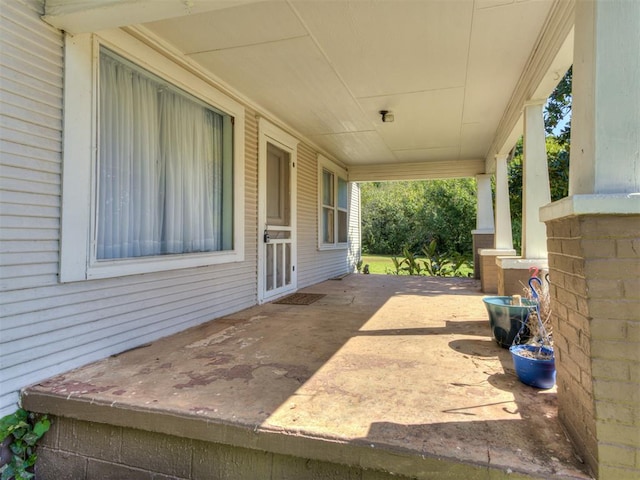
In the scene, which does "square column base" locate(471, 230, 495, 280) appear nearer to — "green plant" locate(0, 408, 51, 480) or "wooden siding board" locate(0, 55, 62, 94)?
"wooden siding board" locate(0, 55, 62, 94)

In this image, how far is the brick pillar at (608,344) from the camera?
1.37m

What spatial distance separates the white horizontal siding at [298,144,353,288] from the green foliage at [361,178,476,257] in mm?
7552

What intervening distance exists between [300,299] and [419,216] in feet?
51.9

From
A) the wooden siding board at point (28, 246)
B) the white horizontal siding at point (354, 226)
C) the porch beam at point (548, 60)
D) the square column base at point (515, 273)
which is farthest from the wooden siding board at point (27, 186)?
the white horizontal siding at point (354, 226)

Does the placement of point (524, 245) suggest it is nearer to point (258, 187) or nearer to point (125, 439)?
point (258, 187)

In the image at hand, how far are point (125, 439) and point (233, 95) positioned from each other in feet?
11.3

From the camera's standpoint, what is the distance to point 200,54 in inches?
129

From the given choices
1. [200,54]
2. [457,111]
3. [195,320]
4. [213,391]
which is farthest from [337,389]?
[457,111]

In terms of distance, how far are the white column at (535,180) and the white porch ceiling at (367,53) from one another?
20.7 inches

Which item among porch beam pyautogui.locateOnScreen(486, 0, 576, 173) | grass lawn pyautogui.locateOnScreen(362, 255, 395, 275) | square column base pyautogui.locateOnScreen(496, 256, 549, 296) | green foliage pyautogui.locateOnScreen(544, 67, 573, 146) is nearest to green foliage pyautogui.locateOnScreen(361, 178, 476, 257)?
grass lawn pyautogui.locateOnScreen(362, 255, 395, 275)

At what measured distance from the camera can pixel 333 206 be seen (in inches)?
308

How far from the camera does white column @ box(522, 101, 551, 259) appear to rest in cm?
356

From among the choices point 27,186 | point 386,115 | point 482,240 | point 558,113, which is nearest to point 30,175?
point 27,186

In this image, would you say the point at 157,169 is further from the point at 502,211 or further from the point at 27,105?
the point at 502,211
